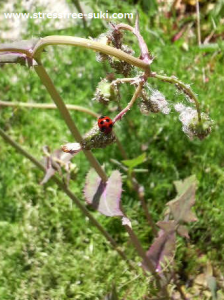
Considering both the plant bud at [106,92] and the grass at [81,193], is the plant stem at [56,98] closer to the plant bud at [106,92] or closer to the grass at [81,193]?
the plant bud at [106,92]

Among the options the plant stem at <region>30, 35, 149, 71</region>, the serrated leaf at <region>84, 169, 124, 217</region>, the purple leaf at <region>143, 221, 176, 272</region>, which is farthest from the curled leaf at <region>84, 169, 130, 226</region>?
the plant stem at <region>30, 35, 149, 71</region>

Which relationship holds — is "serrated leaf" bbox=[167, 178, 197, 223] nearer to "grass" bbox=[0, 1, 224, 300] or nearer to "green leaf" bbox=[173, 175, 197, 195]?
"green leaf" bbox=[173, 175, 197, 195]

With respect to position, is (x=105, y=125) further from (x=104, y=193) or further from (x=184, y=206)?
(x=184, y=206)

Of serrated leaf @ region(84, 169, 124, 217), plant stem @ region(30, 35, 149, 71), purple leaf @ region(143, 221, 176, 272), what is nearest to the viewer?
plant stem @ region(30, 35, 149, 71)

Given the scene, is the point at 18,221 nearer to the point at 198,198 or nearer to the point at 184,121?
the point at 198,198

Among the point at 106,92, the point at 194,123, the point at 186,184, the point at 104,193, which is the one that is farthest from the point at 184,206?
the point at 106,92

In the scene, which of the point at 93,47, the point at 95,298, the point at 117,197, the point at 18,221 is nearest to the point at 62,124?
the point at 18,221
